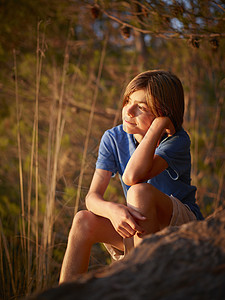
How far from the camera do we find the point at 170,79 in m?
1.43

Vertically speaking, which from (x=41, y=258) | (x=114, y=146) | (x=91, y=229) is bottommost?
(x=41, y=258)

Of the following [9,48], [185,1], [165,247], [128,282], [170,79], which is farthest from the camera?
[9,48]

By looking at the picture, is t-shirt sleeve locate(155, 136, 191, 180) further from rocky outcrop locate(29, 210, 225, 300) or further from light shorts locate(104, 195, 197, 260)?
rocky outcrop locate(29, 210, 225, 300)

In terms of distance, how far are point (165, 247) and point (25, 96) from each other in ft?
9.09

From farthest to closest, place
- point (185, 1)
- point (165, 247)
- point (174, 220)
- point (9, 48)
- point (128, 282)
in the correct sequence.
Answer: point (9, 48)
point (185, 1)
point (174, 220)
point (165, 247)
point (128, 282)

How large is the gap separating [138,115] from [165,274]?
894mm

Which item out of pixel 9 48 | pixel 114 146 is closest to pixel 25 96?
pixel 9 48

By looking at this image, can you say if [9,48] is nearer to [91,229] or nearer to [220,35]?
[220,35]

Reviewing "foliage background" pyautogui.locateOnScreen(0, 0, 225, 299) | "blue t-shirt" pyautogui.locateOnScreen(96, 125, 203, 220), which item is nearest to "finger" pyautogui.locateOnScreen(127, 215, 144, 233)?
"blue t-shirt" pyautogui.locateOnScreen(96, 125, 203, 220)

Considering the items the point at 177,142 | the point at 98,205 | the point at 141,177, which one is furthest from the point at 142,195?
the point at 177,142

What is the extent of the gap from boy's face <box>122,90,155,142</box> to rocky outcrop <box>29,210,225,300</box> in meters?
0.74

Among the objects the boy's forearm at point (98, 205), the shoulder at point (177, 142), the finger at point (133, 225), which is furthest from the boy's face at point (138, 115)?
the finger at point (133, 225)

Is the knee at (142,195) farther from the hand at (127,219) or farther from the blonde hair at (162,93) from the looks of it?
the blonde hair at (162,93)

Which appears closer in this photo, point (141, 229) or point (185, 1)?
point (141, 229)
